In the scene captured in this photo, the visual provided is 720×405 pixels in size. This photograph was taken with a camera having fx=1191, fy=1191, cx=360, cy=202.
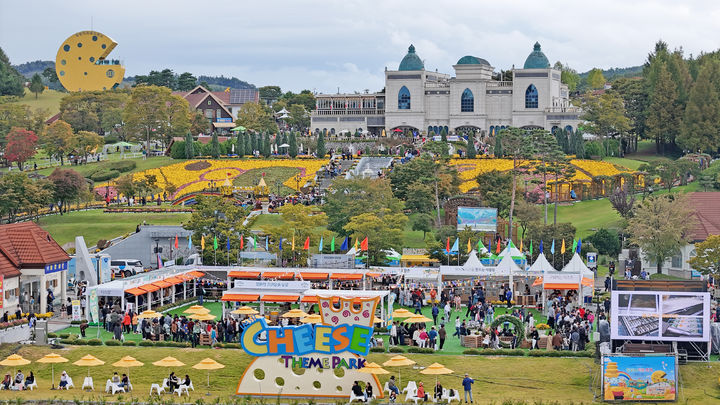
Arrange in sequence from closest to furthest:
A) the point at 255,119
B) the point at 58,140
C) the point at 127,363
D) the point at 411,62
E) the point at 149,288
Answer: the point at 127,363 < the point at 149,288 < the point at 58,140 < the point at 411,62 < the point at 255,119

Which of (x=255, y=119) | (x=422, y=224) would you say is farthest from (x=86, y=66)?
(x=422, y=224)

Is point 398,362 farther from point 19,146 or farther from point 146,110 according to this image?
point 146,110

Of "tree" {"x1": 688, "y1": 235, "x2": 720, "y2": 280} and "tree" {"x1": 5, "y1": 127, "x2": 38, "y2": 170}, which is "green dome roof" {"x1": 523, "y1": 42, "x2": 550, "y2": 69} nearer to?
"tree" {"x1": 5, "y1": 127, "x2": 38, "y2": 170}

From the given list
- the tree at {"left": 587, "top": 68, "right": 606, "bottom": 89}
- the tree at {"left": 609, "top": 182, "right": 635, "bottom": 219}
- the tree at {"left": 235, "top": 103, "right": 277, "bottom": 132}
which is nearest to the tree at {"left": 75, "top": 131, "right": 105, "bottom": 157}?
the tree at {"left": 235, "top": 103, "right": 277, "bottom": 132}

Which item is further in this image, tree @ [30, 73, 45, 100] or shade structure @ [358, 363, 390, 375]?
tree @ [30, 73, 45, 100]

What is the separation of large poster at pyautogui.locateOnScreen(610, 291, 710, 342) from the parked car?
3052 centimetres

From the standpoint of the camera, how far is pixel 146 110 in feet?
367

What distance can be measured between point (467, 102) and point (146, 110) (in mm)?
31671

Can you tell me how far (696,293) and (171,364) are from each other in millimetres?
18873

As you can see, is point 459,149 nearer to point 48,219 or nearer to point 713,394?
point 48,219

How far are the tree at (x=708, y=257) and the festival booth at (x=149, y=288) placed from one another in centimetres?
2480

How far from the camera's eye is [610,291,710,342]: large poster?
4272 cm

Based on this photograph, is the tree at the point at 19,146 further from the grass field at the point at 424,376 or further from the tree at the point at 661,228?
the grass field at the point at 424,376

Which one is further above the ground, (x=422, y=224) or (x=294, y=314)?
(x=422, y=224)
